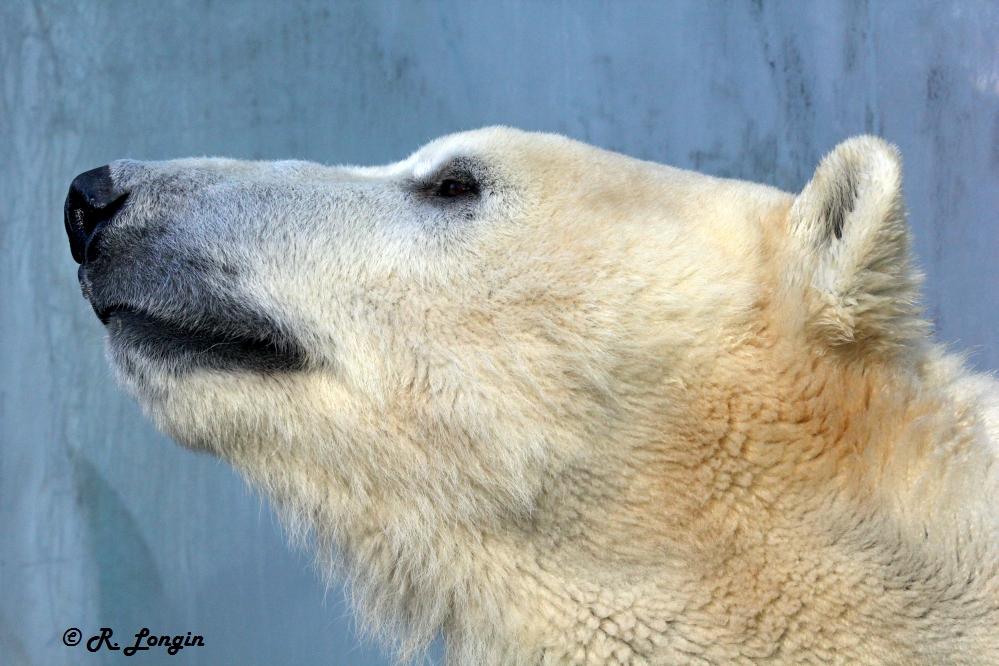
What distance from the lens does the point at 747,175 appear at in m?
3.56

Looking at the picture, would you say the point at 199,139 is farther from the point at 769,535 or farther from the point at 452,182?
the point at 769,535

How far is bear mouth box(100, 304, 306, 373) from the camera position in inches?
52.2

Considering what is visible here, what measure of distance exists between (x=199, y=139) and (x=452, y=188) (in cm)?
173

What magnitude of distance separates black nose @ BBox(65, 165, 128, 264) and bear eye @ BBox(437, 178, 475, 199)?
515 mm

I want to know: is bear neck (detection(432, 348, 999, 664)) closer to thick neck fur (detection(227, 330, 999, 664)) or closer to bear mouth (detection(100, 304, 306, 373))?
thick neck fur (detection(227, 330, 999, 664))

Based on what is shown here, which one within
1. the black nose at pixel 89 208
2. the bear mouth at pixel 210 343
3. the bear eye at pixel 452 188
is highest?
the bear eye at pixel 452 188

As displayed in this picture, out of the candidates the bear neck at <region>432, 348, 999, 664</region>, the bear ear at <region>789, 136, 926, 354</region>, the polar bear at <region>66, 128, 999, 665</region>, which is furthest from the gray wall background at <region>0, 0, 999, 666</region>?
the bear ear at <region>789, 136, 926, 354</region>

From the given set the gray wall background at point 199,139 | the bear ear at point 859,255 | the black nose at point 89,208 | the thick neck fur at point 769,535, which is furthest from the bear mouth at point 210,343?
the gray wall background at point 199,139

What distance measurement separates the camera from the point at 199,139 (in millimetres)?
2855

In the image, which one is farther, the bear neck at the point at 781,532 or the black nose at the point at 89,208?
the black nose at the point at 89,208

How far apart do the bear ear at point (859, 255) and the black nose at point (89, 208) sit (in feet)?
3.51

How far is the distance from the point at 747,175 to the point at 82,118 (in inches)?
99.8

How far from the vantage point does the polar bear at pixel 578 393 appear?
3.64 feet

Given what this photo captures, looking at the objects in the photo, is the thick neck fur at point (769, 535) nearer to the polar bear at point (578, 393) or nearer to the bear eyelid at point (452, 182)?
the polar bear at point (578, 393)
